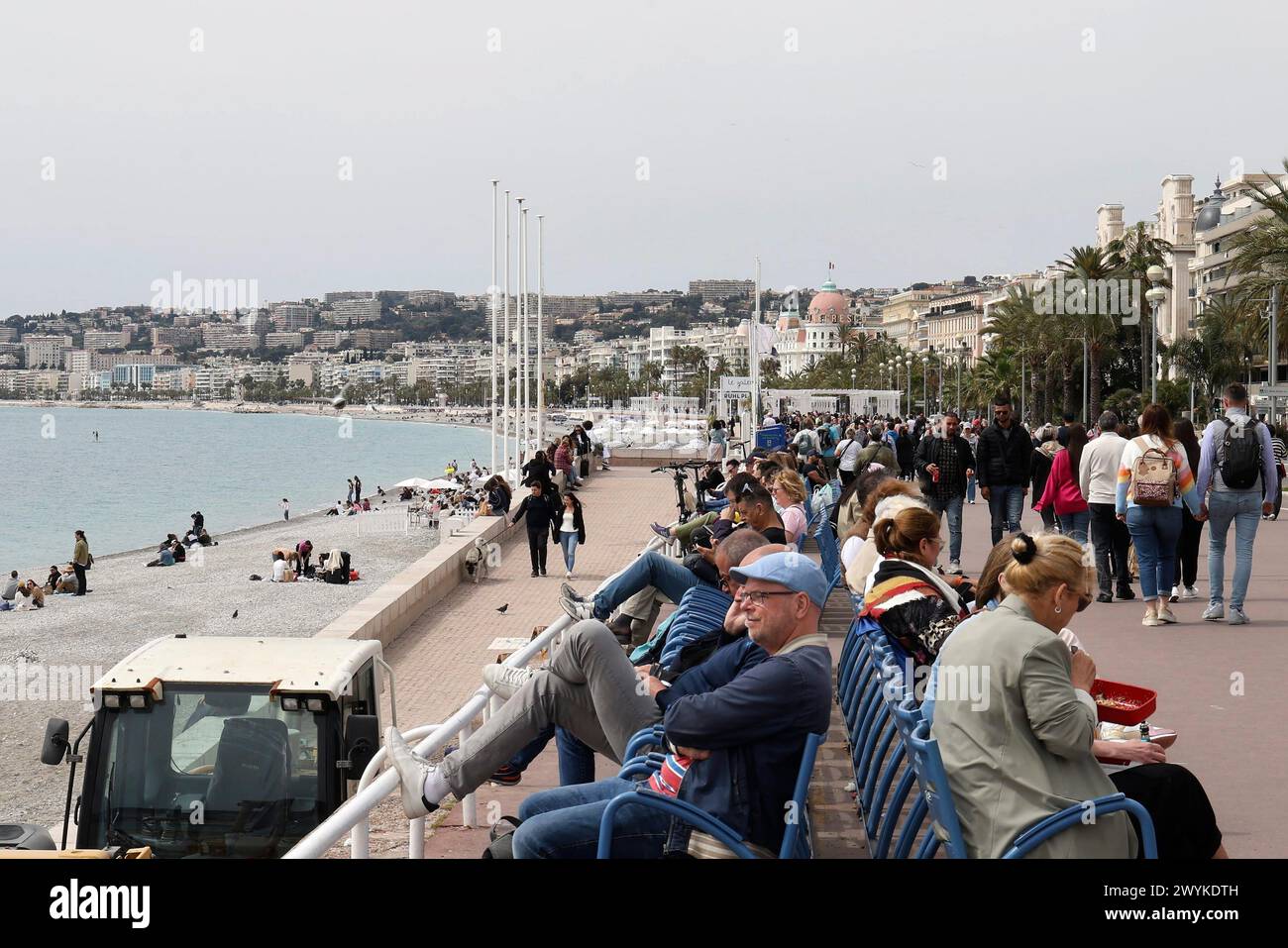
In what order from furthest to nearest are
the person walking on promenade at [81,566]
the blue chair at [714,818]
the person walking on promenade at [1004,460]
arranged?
the person walking on promenade at [81,566]
the person walking on promenade at [1004,460]
the blue chair at [714,818]

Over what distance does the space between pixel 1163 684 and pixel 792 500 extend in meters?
3.20

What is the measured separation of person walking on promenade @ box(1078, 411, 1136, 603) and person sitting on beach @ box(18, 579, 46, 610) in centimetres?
2505

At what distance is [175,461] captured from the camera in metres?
128

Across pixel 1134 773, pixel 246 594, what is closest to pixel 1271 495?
pixel 1134 773

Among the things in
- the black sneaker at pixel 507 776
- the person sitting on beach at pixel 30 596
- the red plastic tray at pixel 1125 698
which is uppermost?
the red plastic tray at pixel 1125 698

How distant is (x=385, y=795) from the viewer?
181 inches

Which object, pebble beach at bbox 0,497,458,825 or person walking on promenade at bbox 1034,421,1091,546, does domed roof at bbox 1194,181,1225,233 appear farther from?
person walking on promenade at bbox 1034,421,1091,546

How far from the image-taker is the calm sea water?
68.1 metres

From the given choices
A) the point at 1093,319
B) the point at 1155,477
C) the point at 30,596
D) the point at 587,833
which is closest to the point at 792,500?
the point at 1155,477

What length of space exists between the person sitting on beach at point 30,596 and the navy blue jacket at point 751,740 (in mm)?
29940

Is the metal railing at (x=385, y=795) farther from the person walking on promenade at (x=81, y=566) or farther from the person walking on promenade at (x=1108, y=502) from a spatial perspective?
the person walking on promenade at (x=81, y=566)

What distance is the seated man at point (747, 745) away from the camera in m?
4.07

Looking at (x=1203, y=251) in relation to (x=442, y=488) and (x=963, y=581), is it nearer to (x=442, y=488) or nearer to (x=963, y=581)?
(x=442, y=488)

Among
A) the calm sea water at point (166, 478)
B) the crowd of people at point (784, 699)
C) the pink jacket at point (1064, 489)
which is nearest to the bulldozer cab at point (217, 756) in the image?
the crowd of people at point (784, 699)
